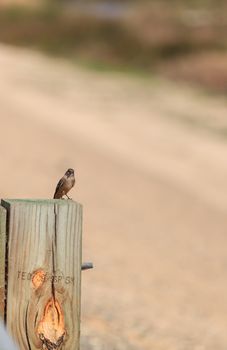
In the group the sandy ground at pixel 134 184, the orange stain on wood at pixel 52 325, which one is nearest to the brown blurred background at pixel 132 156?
the sandy ground at pixel 134 184

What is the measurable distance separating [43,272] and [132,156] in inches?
591

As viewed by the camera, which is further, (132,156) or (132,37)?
(132,37)

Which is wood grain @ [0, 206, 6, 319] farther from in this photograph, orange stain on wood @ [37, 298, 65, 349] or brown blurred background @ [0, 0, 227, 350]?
brown blurred background @ [0, 0, 227, 350]

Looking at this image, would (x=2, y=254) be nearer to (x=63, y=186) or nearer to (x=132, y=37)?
(x=63, y=186)

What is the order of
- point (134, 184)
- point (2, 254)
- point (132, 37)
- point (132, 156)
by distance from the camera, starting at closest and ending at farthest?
point (2, 254)
point (134, 184)
point (132, 156)
point (132, 37)

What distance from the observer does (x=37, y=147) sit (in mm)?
16938

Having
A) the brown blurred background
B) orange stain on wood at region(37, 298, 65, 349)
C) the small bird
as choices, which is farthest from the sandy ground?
orange stain on wood at region(37, 298, 65, 349)

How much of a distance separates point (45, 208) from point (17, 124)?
1647 centimetres

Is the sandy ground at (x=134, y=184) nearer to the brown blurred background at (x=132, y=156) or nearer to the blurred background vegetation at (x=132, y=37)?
the brown blurred background at (x=132, y=156)

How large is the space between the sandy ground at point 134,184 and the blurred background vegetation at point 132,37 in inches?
114

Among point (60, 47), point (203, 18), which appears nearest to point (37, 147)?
point (60, 47)

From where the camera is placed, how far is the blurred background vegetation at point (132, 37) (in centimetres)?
3253

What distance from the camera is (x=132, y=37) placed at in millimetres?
38688

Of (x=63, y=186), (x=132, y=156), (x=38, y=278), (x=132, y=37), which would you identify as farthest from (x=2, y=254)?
(x=132, y=37)
